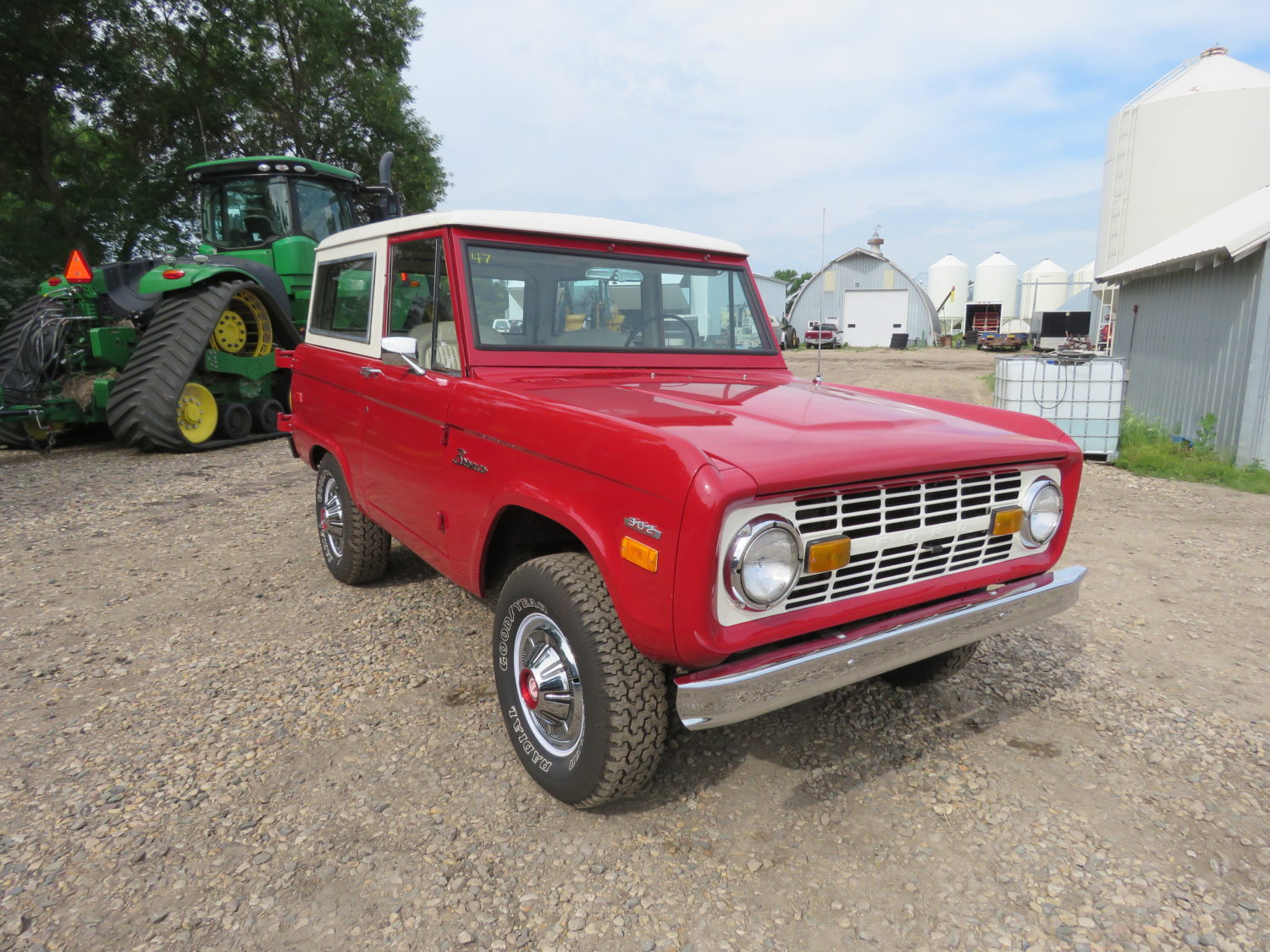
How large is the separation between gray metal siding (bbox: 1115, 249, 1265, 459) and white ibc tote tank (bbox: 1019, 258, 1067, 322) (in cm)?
3429

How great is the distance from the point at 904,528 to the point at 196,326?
8495 millimetres

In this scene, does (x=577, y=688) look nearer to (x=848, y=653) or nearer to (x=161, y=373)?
(x=848, y=653)

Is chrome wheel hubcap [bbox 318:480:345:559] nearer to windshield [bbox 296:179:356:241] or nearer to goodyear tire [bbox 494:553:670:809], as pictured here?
goodyear tire [bbox 494:553:670:809]

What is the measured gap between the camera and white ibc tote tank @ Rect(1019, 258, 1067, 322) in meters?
42.9

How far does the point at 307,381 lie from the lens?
475 cm

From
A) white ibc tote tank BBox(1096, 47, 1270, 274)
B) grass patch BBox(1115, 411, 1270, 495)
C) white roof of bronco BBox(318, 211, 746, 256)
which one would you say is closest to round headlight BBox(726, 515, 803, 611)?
white roof of bronco BBox(318, 211, 746, 256)

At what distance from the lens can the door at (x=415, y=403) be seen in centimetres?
324

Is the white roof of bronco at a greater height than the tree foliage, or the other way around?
the tree foliage

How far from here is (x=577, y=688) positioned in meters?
2.52

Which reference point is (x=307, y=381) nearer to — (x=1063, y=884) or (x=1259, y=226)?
(x=1063, y=884)

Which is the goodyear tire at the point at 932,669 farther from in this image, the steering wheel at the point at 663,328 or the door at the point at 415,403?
the door at the point at 415,403

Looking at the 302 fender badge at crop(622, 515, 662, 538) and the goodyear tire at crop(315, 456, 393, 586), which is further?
the goodyear tire at crop(315, 456, 393, 586)

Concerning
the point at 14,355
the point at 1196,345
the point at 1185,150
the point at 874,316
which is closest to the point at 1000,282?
the point at 874,316

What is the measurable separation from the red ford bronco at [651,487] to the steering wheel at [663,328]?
0.8 inches
